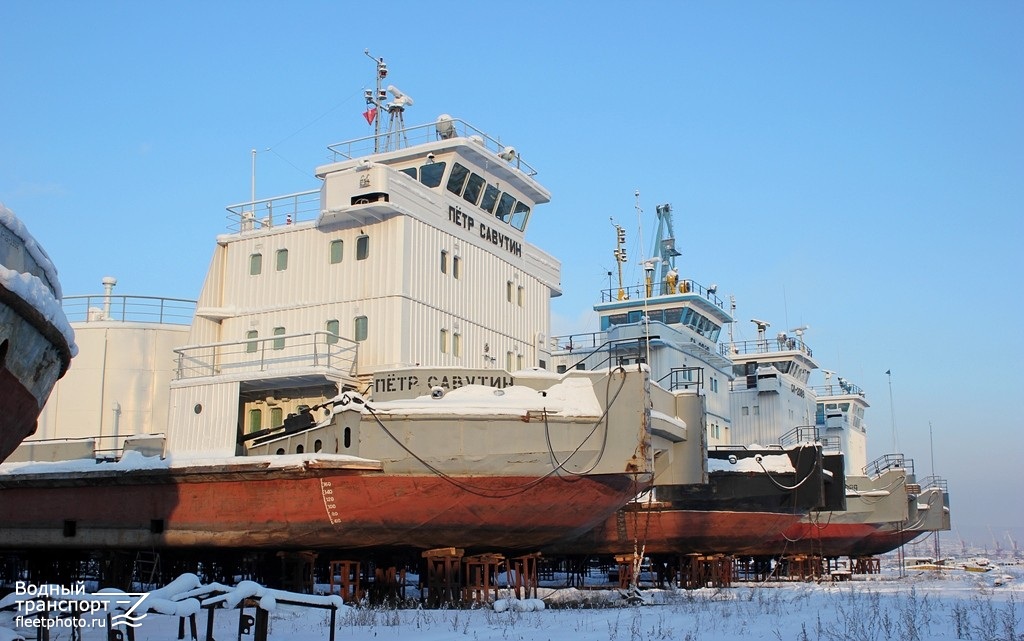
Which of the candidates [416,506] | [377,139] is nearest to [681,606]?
[416,506]

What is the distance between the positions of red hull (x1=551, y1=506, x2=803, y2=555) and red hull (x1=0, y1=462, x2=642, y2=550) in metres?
5.21

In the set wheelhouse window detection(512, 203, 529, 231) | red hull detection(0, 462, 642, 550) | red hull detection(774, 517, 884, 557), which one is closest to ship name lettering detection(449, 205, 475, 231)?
wheelhouse window detection(512, 203, 529, 231)

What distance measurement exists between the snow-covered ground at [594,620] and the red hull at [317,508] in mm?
1459

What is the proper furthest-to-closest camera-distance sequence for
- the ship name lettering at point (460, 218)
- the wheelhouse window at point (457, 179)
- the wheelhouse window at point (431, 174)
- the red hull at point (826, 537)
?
1. the red hull at point (826, 537)
2. the wheelhouse window at point (457, 179)
3. the wheelhouse window at point (431, 174)
4. the ship name lettering at point (460, 218)

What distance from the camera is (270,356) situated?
832 inches

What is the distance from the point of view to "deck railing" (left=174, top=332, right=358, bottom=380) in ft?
65.3

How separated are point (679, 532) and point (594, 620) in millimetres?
11033

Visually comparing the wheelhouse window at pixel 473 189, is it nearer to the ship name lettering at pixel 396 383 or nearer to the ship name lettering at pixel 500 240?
the ship name lettering at pixel 500 240

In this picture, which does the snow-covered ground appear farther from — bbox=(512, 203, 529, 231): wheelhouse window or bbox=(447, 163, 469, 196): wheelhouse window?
bbox=(512, 203, 529, 231): wheelhouse window

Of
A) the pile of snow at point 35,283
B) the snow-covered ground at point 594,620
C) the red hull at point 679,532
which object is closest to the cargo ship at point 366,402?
the snow-covered ground at point 594,620

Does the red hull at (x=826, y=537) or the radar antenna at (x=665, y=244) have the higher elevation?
the radar antenna at (x=665, y=244)

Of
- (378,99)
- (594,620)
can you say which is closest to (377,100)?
(378,99)

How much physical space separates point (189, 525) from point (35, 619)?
9.42 metres

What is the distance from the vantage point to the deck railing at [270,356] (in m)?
19.9
